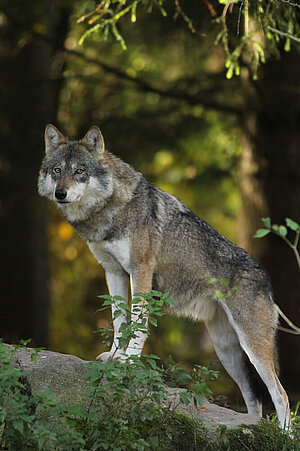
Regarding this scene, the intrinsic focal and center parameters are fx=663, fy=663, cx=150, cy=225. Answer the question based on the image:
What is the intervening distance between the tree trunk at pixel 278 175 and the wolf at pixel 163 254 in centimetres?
226

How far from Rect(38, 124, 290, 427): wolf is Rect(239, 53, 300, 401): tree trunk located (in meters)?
2.26

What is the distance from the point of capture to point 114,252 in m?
6.22

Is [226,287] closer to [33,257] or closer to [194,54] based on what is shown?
[33,257]

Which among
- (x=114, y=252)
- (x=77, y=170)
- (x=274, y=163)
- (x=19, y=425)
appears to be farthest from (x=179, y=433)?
(x=274, y=163)

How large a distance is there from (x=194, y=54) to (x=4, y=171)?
4.48 metres

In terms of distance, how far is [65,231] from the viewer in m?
14.0

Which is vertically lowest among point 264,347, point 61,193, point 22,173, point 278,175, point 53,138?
point 264,347

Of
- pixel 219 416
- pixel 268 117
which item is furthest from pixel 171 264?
pixel 268 117

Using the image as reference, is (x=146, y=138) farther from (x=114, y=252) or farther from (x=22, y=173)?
(x=114, y=252)

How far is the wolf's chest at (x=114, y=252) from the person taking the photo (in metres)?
6.17

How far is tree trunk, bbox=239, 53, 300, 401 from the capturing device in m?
8.74

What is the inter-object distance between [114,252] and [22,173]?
455 centimetres

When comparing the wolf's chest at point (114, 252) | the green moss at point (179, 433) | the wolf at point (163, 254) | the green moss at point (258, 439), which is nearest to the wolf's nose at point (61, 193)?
the wolf at point (163, 254)

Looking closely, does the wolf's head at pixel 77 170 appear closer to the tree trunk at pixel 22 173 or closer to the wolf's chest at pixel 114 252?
the wolf's chest at pixel 114 252
